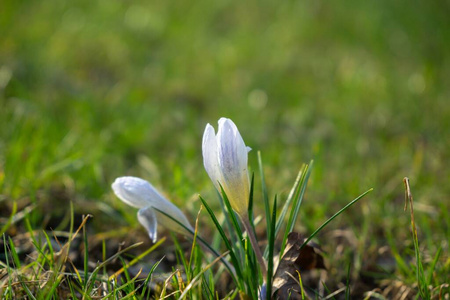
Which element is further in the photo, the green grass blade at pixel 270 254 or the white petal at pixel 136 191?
the white petal at pixel 136 191

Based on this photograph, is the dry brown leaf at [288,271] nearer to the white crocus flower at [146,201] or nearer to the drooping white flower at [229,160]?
the drooping white flower at [229,160]

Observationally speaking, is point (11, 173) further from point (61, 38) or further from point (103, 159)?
point (61, 38)

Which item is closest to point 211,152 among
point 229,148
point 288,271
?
point 229,148

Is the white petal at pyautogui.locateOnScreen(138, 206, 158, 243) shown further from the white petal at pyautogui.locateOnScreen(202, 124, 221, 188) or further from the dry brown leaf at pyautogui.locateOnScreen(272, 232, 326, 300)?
the dry brown leaf at pyautogui.locateOnScreen(272, 232, 326, 300)

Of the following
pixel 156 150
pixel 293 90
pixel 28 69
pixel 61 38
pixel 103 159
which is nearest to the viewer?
pixel 103 159

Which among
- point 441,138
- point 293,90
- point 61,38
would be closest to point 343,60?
point 293,90

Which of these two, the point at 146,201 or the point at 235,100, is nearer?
the point at 146,201

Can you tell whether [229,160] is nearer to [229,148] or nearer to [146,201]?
[229,148]

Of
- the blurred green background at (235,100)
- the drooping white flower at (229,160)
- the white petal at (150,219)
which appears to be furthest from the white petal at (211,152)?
the blurred green background at (235,100)
